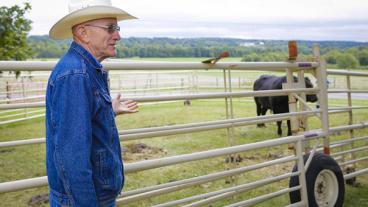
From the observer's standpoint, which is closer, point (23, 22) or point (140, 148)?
point (140, 148)

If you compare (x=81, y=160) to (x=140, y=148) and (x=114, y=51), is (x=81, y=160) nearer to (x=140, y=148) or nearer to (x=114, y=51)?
(x=114, y=51)

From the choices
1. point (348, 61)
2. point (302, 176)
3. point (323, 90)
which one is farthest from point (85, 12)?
point (348, 61)

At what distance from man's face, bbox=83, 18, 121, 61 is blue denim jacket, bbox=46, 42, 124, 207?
0.07m

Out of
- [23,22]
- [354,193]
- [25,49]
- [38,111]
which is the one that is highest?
[23,22]

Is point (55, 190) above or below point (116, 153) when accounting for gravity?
below

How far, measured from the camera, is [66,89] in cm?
146

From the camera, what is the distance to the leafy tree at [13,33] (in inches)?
338

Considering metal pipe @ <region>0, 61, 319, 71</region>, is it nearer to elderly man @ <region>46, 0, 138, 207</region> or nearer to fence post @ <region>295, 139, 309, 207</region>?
elderly man @ <region>46, 0, 138, 207</region>

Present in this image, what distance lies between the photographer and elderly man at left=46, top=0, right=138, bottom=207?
1451 millimetres

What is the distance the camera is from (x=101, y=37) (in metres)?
1.66

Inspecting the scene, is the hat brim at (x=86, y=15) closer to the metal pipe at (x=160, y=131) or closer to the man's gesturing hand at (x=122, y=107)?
the man's gesturing hand at (x=122, y=107)

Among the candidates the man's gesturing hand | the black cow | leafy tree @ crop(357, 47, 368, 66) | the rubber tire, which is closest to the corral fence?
the rubber tire

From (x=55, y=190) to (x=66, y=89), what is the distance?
1.56 feet

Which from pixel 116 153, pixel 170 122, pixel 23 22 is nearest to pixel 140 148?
pixel 170 122
